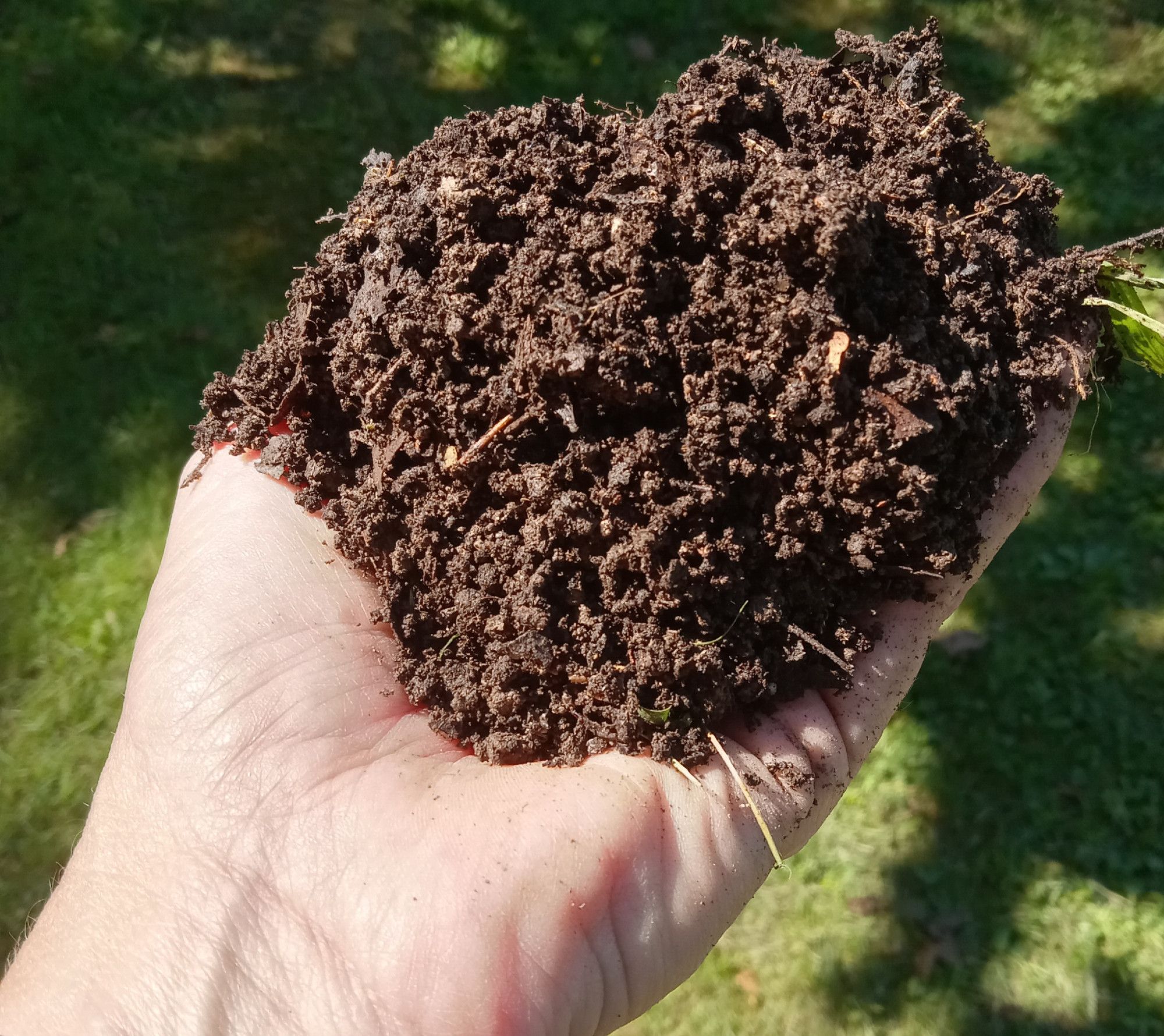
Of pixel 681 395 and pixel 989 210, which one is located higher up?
pixel 989 210

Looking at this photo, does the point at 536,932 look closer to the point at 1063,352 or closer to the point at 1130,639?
the point at 1063,352

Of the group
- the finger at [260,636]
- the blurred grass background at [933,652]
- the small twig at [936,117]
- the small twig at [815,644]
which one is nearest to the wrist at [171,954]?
the finger at [260,636]

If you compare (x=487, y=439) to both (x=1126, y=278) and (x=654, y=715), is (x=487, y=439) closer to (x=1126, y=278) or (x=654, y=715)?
(x=654, y=715)

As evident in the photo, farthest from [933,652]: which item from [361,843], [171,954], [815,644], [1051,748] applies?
[171,954]

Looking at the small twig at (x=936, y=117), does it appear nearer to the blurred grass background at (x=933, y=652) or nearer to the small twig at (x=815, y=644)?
the small twig at (x=815, y=644)

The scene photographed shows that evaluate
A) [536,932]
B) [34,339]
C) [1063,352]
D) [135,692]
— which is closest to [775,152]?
[1063,352]

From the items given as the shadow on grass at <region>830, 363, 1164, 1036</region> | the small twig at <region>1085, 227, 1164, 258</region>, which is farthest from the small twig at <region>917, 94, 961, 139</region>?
the shadow on grass at <region>830, 363, 1164, 1036</region>

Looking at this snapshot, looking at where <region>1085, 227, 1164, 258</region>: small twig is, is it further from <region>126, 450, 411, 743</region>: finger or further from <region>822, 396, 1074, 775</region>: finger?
<region>126, 450, 411, 743</region>: finger
